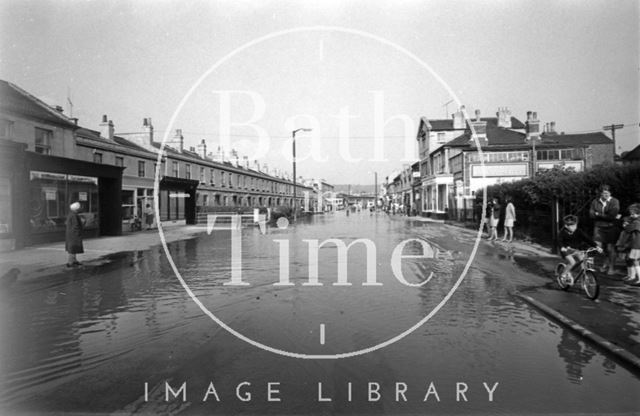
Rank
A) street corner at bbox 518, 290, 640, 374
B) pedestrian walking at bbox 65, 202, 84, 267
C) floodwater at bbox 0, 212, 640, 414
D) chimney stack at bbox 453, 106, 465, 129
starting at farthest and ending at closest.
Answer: chimney stack at bbox 453, 106, 465, 129 < pedestrian walking at bbox 65, 202, 84, 267 < street corner at bbox 518, 290, 640, 374 < floodwater at bbox 0, 212, 640, 414


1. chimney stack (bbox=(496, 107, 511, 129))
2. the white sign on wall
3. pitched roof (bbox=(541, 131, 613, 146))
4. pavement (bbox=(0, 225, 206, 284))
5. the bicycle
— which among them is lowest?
pavement (bbox=(0, 225, 206, 284))

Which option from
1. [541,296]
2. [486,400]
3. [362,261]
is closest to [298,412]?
[486,400]

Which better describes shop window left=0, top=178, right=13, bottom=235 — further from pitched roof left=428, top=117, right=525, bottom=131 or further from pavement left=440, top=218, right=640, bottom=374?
pitched roof left=428, top=117, right=525, bottom=131

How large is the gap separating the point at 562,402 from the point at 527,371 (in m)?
0.61

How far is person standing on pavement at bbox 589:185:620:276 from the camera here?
29.7 ft

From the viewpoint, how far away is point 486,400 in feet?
11.7

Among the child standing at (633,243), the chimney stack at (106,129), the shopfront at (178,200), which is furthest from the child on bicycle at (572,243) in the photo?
the chimney stack at (106,129)

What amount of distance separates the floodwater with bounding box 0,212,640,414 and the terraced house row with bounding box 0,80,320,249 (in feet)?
27.6

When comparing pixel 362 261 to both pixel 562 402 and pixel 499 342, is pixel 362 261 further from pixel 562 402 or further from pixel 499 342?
pixel 562 402

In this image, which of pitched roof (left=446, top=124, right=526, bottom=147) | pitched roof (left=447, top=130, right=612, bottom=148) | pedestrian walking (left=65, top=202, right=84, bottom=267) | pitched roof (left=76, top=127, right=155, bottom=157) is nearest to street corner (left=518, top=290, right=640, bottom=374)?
pedestrian walking (left=65, top=202, right=84, bottom=267)

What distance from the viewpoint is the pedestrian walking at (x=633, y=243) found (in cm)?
806

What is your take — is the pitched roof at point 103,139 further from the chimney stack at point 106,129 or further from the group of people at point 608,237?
the group of people at point 608,237

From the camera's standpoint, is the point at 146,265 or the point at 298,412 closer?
the point at 298,412

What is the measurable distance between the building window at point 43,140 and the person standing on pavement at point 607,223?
27529 millimetres
